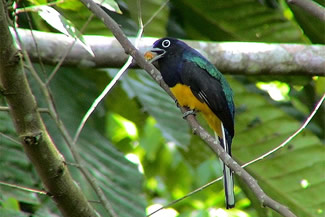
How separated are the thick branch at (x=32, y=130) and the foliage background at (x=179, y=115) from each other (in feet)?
3.36

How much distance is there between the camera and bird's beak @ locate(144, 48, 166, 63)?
168 inches

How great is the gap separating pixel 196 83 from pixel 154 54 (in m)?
0.35

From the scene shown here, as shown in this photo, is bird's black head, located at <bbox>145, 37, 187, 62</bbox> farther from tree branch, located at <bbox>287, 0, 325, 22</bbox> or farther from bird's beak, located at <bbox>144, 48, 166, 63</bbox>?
tree branch, located at <bbox>287, 0, 325, 22</bbox>

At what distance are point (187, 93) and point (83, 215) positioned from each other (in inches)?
73.0

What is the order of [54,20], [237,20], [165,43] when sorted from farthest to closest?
1. [237,20]
2. [165,43]
3. [54,20]

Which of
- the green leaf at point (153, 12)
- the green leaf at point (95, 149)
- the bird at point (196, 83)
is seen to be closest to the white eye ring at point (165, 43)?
the bird at point (196, 83)

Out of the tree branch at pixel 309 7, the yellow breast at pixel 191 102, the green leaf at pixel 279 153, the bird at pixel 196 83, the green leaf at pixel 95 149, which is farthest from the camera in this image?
→ the green leaf at pixel 279 153

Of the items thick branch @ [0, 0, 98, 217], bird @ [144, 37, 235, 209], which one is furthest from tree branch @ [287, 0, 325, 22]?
bird @ [144, 37, 235, 209]

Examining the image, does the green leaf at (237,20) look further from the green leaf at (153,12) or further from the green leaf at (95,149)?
the green leaf at (95,149)

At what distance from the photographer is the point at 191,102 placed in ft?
14.2

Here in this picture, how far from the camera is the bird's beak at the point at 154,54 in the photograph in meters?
4.26

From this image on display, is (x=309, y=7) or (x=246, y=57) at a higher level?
(x=246, y=57)

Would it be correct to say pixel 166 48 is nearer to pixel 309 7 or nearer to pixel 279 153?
pixel 279 153

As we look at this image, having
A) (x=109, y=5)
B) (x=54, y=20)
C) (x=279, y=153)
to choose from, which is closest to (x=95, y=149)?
(x=279, y=153)
